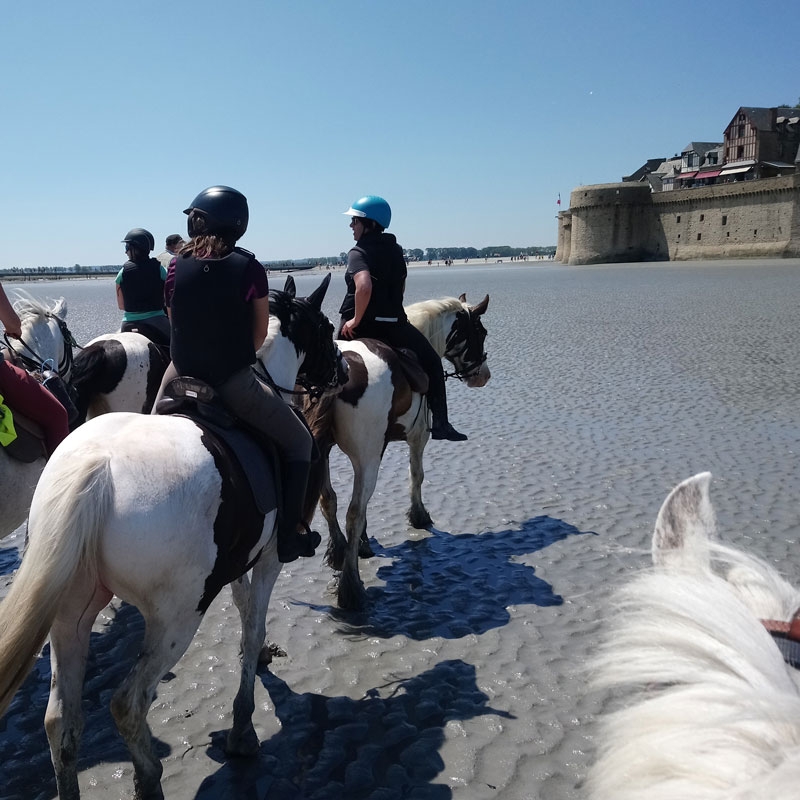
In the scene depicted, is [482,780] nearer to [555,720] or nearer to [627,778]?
[555,720]

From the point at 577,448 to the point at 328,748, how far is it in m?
6.97

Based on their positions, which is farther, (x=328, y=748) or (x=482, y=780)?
(x=328, y=748)

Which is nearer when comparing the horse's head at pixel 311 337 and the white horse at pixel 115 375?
the horse's head at pixel 311 337

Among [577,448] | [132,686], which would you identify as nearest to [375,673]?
[132,686]

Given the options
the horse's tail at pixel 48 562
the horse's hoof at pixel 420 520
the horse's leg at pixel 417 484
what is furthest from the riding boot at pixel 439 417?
the horse's tail at pixel 48 562

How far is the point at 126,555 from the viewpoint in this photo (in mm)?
2957

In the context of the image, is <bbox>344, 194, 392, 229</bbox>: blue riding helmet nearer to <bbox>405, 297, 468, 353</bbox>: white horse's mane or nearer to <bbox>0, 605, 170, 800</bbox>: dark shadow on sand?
<bbox>405, 297, 468, 353</bbox>: white horse's mane

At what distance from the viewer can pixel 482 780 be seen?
381 cm

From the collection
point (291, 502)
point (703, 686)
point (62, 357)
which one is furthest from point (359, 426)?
point (703, 686)

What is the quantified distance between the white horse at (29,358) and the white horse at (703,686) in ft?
14.3

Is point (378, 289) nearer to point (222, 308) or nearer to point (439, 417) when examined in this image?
point (439, 417)

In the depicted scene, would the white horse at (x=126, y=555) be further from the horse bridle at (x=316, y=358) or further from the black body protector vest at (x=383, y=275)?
the black body protector vest at (x=383, y=275)

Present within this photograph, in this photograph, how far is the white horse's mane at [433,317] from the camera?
310 inches

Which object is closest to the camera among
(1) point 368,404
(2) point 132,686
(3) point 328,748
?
(2) point 132,686
